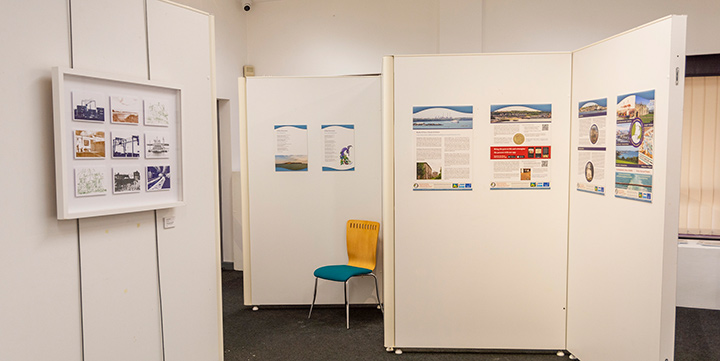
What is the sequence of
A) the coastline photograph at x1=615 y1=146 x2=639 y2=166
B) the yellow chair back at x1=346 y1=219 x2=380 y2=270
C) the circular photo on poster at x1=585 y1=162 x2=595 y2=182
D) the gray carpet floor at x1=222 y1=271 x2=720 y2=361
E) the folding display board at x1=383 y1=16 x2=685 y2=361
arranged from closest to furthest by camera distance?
the coastline photograph at x1=615 y1=146 x2=639 y2=166
the circular photo on poster at x1=585 y1=162 x2=595 y2=182
the folding display board at x1=383 y1=16 x2=685 y2=361
the gray carpet floor at x1=222 y1=271 x2=720 y2=361
the yellow chair back at x1=346 y1=219 x2=380 y2=270

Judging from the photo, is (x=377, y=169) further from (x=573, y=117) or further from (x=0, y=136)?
(x=0, y=136)

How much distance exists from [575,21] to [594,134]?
3.06 metres

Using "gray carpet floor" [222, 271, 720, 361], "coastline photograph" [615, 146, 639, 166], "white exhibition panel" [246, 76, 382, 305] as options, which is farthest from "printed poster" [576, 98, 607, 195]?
"white exhibition panel" [246, 76, 382, 305]

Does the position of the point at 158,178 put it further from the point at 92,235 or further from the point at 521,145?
the point at 521,145

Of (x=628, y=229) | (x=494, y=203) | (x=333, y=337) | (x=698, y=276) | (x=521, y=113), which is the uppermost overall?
(x=521, y=113)

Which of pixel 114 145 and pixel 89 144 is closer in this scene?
pixel 89 144

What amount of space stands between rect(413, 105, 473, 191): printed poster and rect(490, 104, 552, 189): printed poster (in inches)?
8.2

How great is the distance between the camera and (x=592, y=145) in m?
3.49

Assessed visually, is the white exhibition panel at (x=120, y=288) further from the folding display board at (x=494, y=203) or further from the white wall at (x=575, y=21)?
the white wall at (x=575, y=21)

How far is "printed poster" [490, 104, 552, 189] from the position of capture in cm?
380

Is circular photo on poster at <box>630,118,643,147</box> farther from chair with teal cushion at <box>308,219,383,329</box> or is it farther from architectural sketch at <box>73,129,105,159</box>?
architectural sketch at <box>73,129,105,159</box>

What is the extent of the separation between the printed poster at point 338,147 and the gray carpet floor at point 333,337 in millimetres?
1506

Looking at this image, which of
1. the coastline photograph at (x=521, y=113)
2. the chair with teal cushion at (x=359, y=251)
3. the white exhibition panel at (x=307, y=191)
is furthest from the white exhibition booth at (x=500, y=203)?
the white exhibition panel at (x=307, y=191)

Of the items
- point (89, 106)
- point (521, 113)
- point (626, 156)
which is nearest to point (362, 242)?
point (521, 113)
